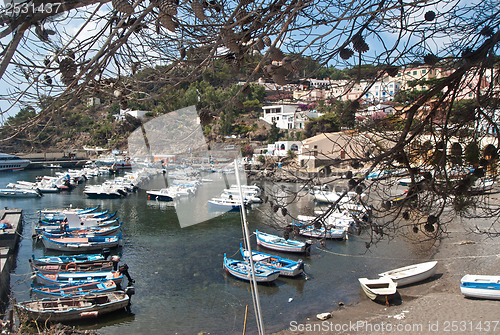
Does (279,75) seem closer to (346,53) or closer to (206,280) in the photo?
(346,53)

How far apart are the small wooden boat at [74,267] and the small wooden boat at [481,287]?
26.4 ft

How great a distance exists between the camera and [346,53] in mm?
2293

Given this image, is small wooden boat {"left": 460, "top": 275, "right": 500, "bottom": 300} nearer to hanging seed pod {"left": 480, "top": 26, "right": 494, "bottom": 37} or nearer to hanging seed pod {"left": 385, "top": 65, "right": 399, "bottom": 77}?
hanging seed pod {"left": 480, "top": 26, "right": 494, "bottom": 37}

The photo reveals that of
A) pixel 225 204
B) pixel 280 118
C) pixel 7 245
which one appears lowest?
pixel 7 245

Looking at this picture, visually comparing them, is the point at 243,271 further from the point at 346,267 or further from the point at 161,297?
the point at 346,267

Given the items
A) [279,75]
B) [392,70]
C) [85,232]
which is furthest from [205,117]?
[85,232]

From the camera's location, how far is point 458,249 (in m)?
11.2

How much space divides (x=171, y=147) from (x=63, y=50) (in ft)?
5.04

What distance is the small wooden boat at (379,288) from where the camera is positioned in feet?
26.9

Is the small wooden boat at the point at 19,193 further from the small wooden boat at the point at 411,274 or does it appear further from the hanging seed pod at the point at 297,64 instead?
the hanging seed pod at the point at 297,64

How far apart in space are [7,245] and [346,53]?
1208 centimetres

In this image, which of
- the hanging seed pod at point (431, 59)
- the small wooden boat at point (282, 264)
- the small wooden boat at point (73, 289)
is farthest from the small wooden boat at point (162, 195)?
the hanging seed pod at point (431, 59)

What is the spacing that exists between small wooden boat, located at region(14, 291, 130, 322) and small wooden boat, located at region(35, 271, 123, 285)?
0.82 metres

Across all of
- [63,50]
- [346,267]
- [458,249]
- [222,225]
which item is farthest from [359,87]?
[222,225]
